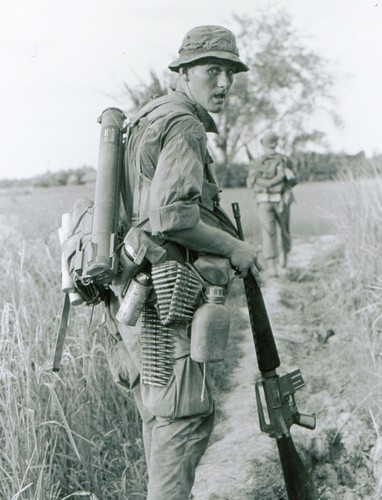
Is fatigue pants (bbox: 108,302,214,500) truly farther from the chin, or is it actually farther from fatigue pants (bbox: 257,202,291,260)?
fatigue pants (bbox: 257,202,291,260)

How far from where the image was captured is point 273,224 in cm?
793

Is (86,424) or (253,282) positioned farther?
(86,424)

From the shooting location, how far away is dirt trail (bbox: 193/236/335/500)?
3268 mm

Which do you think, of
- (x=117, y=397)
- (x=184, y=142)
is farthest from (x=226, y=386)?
(x=184, y=142)

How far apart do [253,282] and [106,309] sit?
63 centimetres

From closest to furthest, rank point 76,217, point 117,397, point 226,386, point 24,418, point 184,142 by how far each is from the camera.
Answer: point 184,142 < point 76,217 < point 24,418 < point 117,397 < point 226,386

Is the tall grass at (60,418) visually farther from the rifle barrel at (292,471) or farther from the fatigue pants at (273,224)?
the fatigue pants at (273,224)

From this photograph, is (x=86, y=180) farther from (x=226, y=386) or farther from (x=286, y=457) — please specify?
(x=286, y=457)

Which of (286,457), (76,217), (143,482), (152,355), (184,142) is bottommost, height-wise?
(143,482)

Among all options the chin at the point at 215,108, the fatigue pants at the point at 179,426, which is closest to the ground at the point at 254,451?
the fatigue pants at the point at 179,426

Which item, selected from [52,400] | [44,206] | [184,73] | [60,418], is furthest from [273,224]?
[184,73]

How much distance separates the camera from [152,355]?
2457mm

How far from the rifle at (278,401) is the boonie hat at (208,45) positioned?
715 mm

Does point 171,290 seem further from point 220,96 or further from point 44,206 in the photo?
point 44,206
